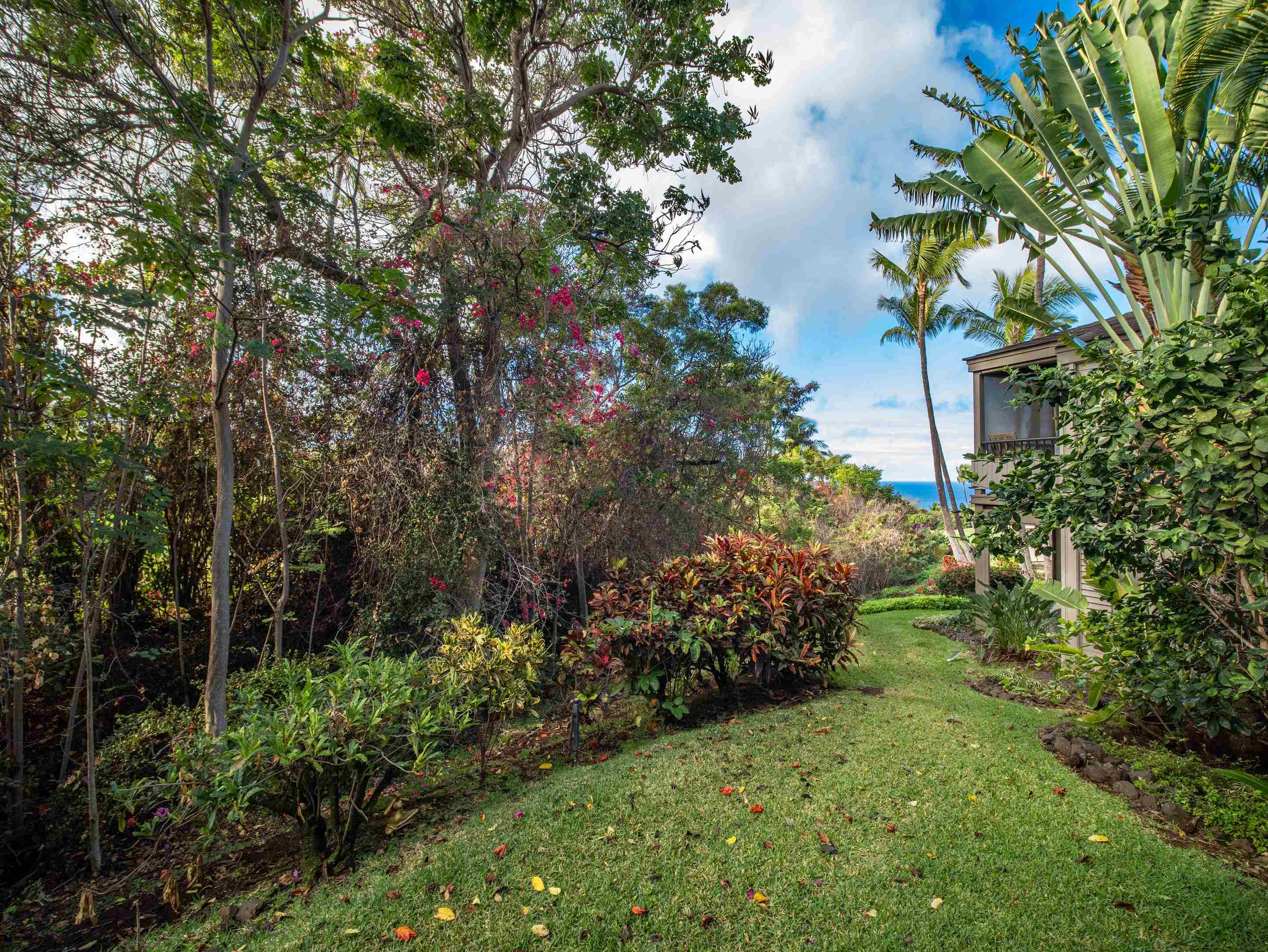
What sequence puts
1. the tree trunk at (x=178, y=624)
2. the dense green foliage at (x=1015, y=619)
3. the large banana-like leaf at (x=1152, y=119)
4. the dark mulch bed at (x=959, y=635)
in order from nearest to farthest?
the tree trunk at (x=178, y=624) → the large banana-like leaf at (x=1152, y=119) → the dense green foliage at (x=1015, y=619) → the dark mulch bed at (x=959, y=635)

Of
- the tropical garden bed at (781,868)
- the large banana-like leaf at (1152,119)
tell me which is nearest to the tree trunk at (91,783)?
the tropical garden bed at (781,868)

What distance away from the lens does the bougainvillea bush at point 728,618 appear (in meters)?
4.58

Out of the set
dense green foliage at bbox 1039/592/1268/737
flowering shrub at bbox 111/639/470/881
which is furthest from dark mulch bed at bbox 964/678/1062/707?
flowering shrub at bbox 111/639/470/881

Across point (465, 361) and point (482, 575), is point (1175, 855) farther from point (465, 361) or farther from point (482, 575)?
point (465, 361)

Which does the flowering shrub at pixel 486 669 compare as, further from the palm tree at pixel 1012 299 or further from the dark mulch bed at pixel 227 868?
the palm tree at pixel 1012 299

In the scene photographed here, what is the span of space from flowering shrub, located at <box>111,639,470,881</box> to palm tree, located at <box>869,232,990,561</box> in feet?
51.6

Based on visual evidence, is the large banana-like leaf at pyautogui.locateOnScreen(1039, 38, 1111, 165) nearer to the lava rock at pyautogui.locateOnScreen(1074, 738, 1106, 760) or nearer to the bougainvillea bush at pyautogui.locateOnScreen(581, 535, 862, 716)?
the bougainvillea bush at pyautogui.locateOnScreen(581, 535, 862, 716)

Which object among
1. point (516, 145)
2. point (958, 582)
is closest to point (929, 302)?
point (958, 582)

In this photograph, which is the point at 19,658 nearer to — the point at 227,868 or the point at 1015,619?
the point at 227,868

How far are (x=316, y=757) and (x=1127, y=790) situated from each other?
493 cm

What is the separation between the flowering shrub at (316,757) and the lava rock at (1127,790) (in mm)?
4261

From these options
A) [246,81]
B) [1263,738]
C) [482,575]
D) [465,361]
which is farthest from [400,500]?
[1263,738]

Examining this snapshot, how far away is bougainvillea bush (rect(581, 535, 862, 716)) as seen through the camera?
458cm

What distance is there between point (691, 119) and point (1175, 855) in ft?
24.6
